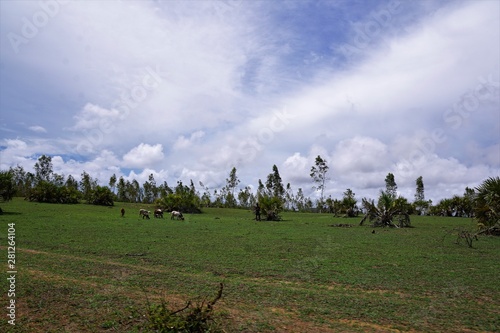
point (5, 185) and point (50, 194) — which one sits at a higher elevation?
point (5, 185)

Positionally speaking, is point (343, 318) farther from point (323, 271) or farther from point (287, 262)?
point (287, 262)

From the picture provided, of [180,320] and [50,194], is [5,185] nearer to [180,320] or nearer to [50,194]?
[50,194]

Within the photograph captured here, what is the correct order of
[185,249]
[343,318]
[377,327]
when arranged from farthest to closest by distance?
[185,249] < [343,318] < [377,327]

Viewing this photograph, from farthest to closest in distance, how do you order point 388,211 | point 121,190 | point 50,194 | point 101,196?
1. point 121,190
2. point 101,196
3. point 50,194
4. point 388,211

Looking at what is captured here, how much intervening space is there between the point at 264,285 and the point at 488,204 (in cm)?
1899

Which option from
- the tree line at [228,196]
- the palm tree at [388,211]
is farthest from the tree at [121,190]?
the palm tree at [388,211]

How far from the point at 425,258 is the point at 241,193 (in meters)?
72.2

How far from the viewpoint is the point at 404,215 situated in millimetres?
29750

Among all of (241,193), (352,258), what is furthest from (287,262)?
(241,193)

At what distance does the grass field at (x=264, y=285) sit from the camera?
6.52 m

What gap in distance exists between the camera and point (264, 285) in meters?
9.13

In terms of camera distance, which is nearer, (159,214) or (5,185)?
(5,185)

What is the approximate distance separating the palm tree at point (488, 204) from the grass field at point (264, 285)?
21.0 feet

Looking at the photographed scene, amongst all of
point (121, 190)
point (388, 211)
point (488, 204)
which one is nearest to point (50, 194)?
point (121, 190)
